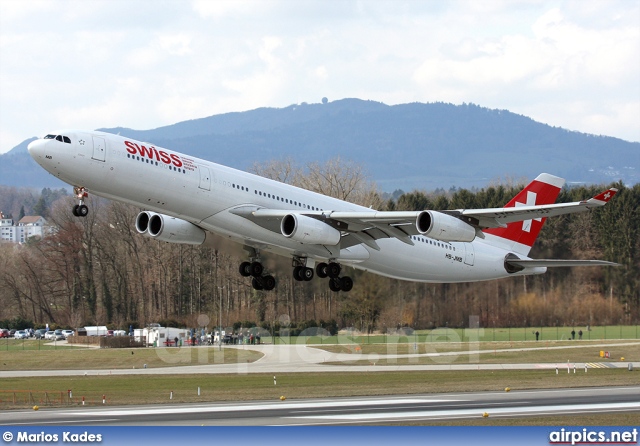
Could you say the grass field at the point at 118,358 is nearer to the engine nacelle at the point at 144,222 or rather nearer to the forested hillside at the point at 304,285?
the forested hillside at the point at 304,285

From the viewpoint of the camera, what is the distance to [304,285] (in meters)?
57.6

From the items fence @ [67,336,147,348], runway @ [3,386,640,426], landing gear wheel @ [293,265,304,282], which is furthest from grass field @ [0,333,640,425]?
landing gear wheel @ [293,265,304,282]

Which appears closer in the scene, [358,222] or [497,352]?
[358,222]

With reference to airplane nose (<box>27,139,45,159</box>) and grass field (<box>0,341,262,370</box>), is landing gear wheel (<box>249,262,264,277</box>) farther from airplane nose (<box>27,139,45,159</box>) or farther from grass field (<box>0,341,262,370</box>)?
grass field (<box>0,341,262,370</box>)

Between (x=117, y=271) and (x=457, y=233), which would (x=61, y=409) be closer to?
(x=457, y=233)

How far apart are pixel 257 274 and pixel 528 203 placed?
53.2 feet

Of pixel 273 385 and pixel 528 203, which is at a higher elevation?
pixel 528 203

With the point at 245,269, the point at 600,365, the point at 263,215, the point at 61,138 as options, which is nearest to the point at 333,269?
the point at 245,269

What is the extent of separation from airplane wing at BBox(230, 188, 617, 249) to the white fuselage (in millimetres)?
684

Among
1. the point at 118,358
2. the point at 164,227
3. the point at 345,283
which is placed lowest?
the point at 118,358

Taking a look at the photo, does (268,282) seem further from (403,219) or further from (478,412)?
(478,412)

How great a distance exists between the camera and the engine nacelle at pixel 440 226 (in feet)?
136

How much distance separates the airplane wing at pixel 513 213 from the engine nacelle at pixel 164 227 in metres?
Answer: 12.7

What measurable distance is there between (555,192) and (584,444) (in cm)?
2579
